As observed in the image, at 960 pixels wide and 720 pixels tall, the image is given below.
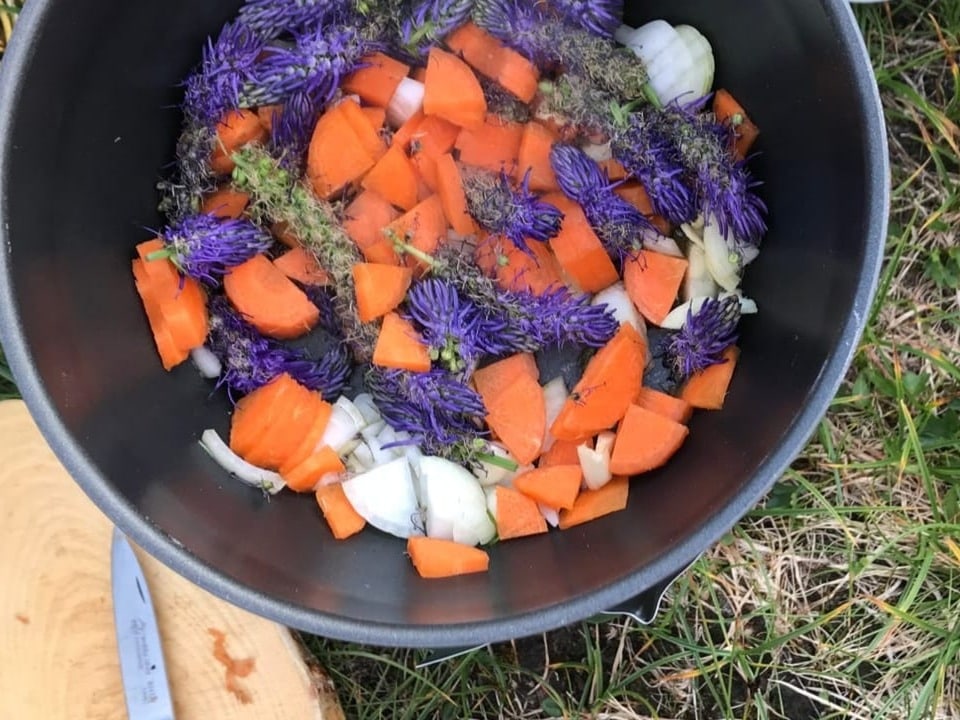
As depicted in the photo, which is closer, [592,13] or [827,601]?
[592,13]

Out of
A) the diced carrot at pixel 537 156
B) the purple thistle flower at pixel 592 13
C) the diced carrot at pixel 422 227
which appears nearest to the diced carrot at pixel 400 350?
the diced carrot at pixel 422 227

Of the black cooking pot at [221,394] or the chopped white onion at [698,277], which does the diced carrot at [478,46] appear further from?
the chopped white onion at [698,277]

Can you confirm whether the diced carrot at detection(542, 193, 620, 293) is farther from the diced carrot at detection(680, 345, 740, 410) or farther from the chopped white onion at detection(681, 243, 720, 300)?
the diced carrot at detection(680, 345, 740, 410)

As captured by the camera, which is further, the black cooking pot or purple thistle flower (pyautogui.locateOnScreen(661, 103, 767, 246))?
purple thistle flower (pyautogui.locateOnScreen(661, 103, 767, 246))

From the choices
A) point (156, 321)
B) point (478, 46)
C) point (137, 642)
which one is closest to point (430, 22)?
point (478, 46)

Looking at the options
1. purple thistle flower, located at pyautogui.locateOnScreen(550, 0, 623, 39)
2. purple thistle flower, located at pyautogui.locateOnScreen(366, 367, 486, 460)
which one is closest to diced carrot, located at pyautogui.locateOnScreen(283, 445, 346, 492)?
purple thistle flower, located at pyautogui.locateOnScreen(366, 367, 486, 460)

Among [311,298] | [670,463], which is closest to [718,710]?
[670,463]

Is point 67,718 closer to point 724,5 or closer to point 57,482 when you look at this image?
point 57,482

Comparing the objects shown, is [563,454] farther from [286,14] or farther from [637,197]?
[286,14]
